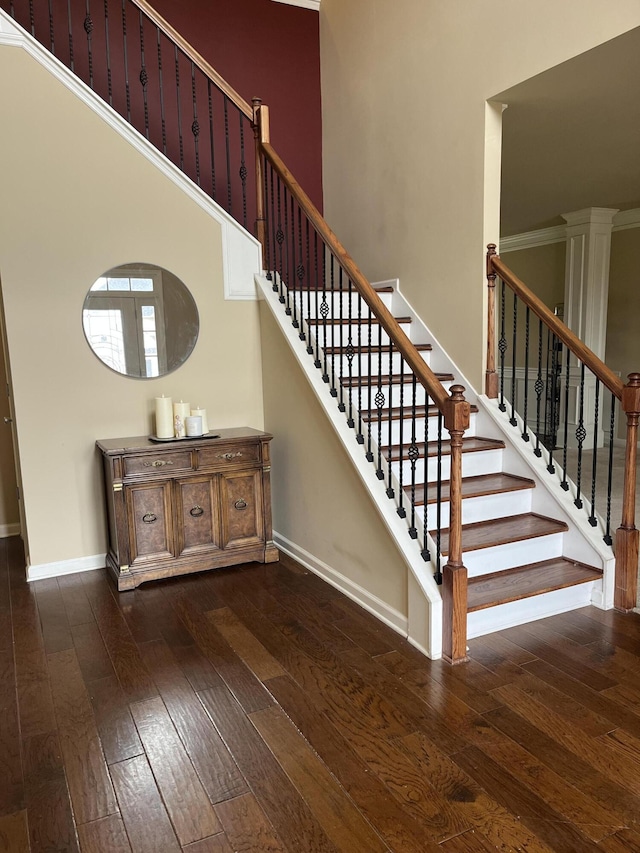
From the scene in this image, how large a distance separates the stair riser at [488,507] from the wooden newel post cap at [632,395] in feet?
2.53

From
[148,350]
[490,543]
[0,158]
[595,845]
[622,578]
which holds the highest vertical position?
[0,158]

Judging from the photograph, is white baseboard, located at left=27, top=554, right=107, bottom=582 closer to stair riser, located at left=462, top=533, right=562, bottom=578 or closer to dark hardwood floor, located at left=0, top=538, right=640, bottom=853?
dark hardwood floor, located at left=0, top=538, right=640, bottom=853

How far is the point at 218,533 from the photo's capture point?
389 centimetres

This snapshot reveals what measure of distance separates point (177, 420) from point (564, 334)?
2255 millimetres

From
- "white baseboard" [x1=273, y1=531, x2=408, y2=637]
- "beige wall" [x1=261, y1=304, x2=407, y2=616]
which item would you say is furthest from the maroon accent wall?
"white baseboard" [x1=273, y1=531, x2=408, y2=637]

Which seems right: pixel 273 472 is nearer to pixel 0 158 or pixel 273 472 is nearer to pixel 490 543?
pixel 490 543

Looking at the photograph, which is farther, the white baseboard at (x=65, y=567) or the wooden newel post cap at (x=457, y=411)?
the white baseboard at (x=65, y=567)

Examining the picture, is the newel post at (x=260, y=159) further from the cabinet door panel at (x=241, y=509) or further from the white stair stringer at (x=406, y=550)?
the cabinet door panel at (x=241, y=509)

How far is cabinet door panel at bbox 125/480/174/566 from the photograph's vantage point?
3.63m

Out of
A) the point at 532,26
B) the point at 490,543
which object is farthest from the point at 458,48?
the point at 490,543

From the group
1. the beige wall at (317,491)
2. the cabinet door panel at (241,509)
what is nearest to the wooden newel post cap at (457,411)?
the beige wall at (317,491)

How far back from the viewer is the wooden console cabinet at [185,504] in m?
3.62

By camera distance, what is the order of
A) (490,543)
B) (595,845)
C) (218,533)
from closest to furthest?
(595,845) → (490,543) → (218,533)

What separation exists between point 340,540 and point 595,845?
194 cm
